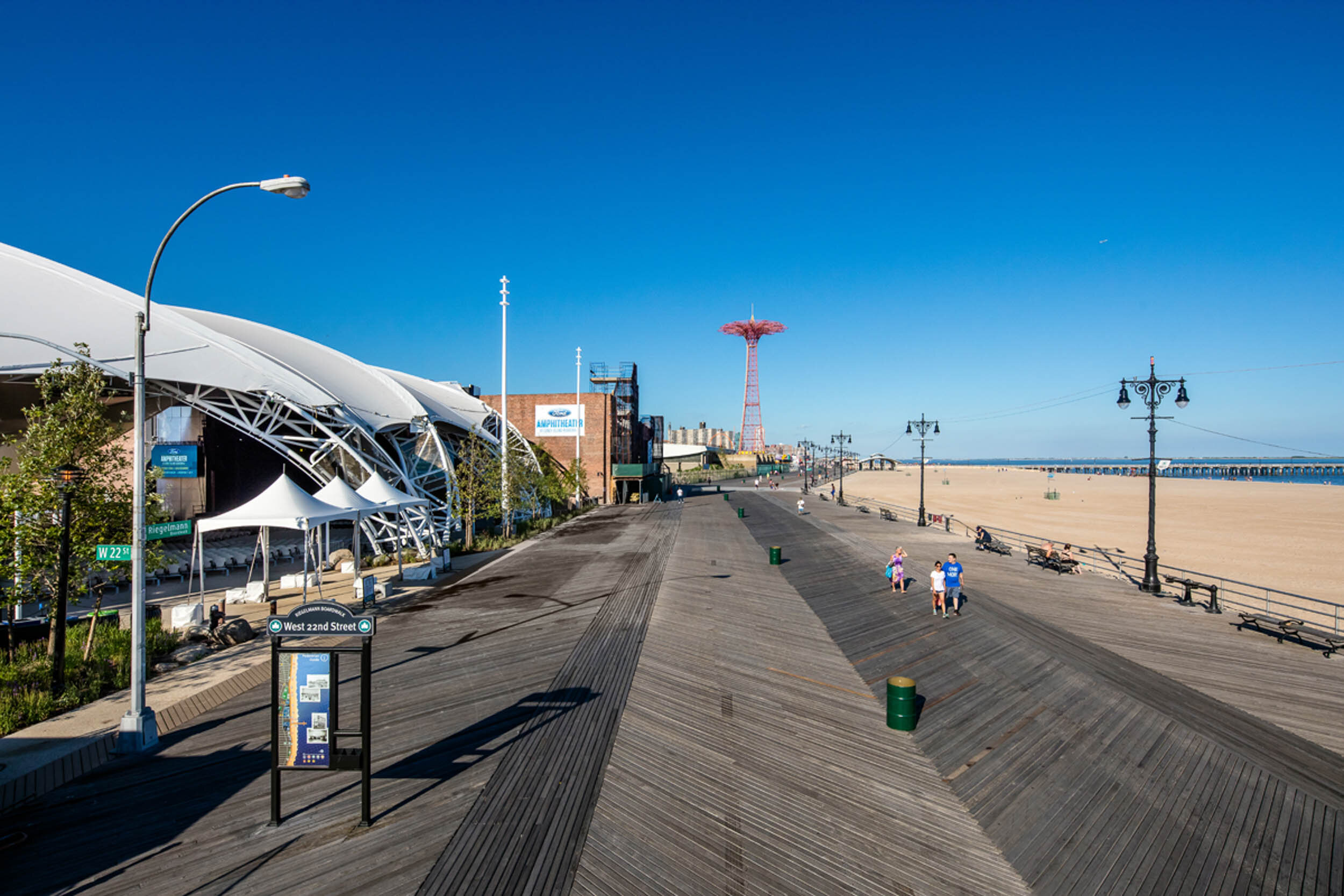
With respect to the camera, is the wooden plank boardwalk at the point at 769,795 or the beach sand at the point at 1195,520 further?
the beach sand at the point at 1195,520

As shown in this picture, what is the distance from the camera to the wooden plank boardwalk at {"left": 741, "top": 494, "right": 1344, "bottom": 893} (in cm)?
650

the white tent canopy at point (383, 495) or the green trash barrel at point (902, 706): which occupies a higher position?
the white tent canopy at point (383, 495)

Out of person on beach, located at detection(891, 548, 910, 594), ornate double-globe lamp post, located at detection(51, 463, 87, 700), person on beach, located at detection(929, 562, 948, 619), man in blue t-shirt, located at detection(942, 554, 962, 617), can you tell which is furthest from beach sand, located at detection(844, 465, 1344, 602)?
ornate double-globe lamp post, located at detection(51, 463, 87, 700)

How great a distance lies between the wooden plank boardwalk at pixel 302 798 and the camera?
20.5 feet

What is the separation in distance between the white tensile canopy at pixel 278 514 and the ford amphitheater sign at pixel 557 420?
39.1 metres

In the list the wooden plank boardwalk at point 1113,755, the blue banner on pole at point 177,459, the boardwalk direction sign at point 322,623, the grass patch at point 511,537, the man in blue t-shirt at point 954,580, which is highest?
the blue banner on pole at point 177,459

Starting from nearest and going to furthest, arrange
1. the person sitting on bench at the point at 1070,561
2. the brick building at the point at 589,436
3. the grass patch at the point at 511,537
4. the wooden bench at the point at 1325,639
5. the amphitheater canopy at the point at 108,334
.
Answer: the wooden bench at the point at 1325,639
the amphitheater canopy at the point at 108,334
the person sitting on bench at the point at 1070,561
the grass patch at the point at 511,537
the brick building at the point at 589,436

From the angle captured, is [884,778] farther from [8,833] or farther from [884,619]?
[8,833]

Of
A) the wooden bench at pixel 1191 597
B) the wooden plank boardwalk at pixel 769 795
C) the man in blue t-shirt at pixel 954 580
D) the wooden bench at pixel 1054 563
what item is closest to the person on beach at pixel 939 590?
the man in blue t-shirt at pixel 954 580

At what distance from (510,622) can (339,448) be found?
1791 cm

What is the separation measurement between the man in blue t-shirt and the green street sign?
60.3 ft

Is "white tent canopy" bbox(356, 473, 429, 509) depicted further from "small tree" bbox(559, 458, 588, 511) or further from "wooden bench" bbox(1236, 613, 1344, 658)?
"wooden bench" bbox(1236, 613, 1344, 658)

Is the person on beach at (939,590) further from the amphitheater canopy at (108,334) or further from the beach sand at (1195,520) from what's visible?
the amphitheater canopy at (108,334)

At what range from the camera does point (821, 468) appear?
533 ft
